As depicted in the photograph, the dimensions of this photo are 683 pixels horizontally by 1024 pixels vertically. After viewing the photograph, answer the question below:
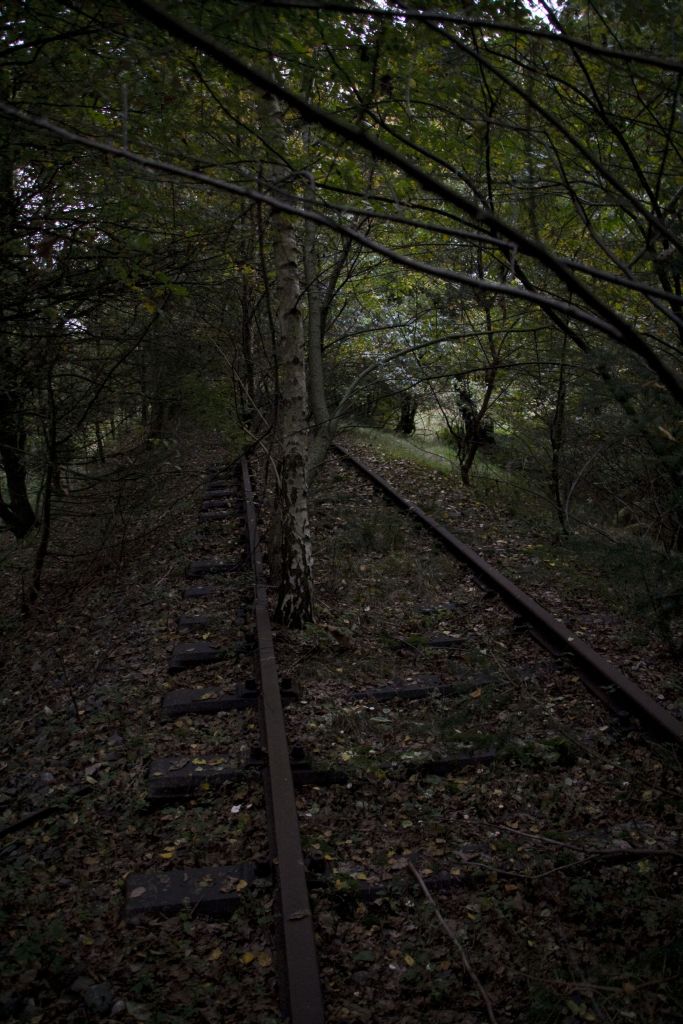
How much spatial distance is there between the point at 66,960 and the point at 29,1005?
22cm

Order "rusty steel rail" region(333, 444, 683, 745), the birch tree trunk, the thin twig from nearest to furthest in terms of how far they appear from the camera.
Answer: the thin twig
"rusty steel rail" region(333, 444, 683, 745)
the birch tree trunk

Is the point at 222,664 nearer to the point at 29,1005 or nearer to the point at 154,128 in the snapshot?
the point at 29,1005

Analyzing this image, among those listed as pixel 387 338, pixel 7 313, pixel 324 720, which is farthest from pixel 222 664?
pixel 387 338

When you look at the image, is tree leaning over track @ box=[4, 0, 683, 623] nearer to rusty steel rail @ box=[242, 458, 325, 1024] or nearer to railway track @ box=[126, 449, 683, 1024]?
railway track @ box=[126, 449, 683, 1024]

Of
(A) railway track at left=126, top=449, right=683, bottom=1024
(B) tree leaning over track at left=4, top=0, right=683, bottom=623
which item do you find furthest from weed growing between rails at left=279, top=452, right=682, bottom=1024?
(B) tree leaning over track at left=4, top=0, right=683, bottom=623

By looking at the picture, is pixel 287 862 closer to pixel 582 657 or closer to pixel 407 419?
pixel 582 657

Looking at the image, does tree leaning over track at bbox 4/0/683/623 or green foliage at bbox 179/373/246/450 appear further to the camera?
green foliage at bbox 179/373/246/450

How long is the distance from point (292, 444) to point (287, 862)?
12.5 feet

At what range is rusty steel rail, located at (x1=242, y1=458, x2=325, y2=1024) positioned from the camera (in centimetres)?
259

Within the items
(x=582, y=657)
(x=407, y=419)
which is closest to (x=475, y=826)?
(x=582, y=657)

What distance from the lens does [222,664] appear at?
562 cm

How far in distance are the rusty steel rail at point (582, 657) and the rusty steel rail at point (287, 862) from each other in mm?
2088

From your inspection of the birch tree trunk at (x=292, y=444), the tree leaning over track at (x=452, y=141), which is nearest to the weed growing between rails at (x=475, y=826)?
the birch tree trunk at (x=292, y=444)

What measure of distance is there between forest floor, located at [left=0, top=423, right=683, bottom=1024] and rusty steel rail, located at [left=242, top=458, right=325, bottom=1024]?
Answer: 0.42ft
